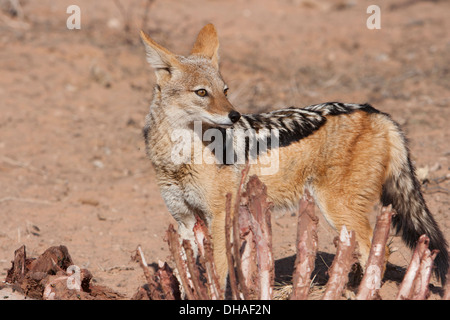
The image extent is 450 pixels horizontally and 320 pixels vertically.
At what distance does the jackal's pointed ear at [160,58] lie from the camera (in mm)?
4629

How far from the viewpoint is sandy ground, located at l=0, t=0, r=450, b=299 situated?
21.4ft

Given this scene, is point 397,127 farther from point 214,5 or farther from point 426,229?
point 214,5

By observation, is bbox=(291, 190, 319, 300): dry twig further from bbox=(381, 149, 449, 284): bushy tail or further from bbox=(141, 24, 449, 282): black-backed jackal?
bbox=(381, 149, 449, 284): bushy tail

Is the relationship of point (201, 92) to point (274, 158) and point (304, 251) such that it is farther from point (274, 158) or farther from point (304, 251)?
point (304, 251)

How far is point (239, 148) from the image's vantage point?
4.77m

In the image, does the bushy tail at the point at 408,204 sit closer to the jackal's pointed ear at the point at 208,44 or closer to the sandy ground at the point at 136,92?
the sandy ground at the point at 136,92

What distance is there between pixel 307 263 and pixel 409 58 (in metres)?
9.67

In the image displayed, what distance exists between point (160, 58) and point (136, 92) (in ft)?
20.4

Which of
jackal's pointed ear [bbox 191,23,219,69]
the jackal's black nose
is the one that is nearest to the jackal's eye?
the jackal's black nose

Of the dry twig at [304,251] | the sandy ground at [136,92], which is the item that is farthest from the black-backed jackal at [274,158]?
the dry twig at [304,251]

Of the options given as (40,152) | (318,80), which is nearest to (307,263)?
(40,152)

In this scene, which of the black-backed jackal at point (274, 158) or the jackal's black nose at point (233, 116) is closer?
the jackal's black nose at point (233, 116)

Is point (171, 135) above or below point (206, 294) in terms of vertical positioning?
above
